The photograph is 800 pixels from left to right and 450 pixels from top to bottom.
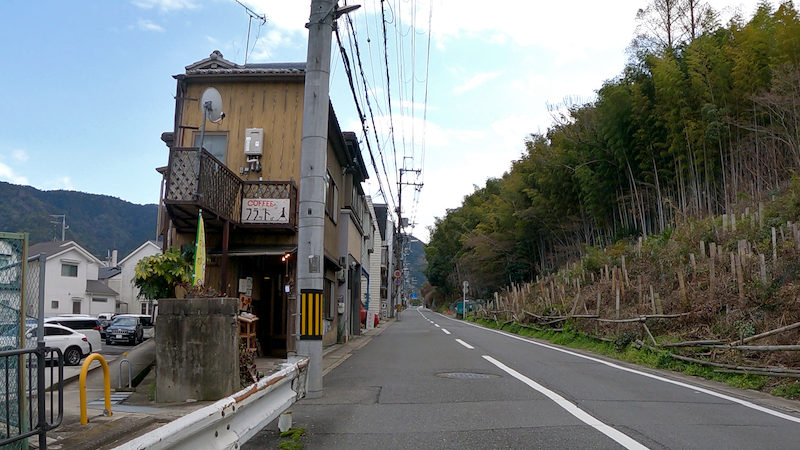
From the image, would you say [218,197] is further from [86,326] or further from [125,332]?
[125,332]

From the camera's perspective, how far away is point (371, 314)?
3353cm

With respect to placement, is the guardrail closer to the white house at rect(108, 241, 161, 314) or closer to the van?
the van

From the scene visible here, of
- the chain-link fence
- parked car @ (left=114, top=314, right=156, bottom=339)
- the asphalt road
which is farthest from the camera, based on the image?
parked car @ (left=114, top=314, right=156, bottom=339)

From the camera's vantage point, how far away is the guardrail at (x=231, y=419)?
2.97 metres

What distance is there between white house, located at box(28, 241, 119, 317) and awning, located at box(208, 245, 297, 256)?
30.1 m

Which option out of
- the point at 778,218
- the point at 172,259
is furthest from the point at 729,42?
the point at 172,259

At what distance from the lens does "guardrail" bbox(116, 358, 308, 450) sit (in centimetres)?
297

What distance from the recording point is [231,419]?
395 centimetres

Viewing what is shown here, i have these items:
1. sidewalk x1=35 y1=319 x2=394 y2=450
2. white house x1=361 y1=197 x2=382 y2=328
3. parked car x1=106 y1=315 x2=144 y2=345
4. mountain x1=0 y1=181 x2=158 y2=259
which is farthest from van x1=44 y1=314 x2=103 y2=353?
mountain x1=0 y1=181 x2=158 y2=259

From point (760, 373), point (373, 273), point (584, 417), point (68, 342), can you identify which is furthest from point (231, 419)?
point (373, 273)

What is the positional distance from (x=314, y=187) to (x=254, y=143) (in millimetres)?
6850

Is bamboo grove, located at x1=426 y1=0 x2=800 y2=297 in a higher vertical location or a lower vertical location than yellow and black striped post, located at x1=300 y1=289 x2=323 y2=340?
higher

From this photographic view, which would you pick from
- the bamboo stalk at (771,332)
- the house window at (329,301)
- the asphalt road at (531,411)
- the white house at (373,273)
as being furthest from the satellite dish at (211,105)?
the white house at (373,273)

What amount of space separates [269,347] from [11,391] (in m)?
11.2
